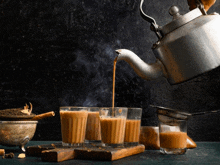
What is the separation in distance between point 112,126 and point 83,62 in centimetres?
66

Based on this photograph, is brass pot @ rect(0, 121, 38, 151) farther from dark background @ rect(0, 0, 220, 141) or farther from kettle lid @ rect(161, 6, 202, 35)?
kettle lid @ rect(161, 6, 202, 35)

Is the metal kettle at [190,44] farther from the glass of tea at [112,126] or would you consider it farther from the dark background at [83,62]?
the dark background at [83,62]

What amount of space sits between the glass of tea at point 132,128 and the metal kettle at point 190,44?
0.25 m

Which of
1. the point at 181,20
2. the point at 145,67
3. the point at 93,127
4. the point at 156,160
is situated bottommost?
the point at 156,160

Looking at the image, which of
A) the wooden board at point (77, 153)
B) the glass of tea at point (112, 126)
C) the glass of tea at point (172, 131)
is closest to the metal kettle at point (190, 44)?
the glass of tea at point (172, 131)

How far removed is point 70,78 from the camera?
5.91 ft

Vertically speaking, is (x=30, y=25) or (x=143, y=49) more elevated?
(x=30, y=25)

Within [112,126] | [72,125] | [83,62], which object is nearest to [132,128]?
[112,126]

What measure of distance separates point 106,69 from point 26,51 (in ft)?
1.72

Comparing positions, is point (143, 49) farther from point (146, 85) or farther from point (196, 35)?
point (196, 35)

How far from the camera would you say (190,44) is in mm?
1271

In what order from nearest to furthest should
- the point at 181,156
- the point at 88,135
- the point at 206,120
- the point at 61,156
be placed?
the point at 61,156, the point at 181,156, the point at 88,135, the point at 206,120

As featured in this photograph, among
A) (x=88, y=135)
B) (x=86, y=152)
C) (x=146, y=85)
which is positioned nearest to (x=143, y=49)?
(x=146, y=85)

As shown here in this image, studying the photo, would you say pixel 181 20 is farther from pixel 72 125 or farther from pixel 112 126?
pixel 72 125
